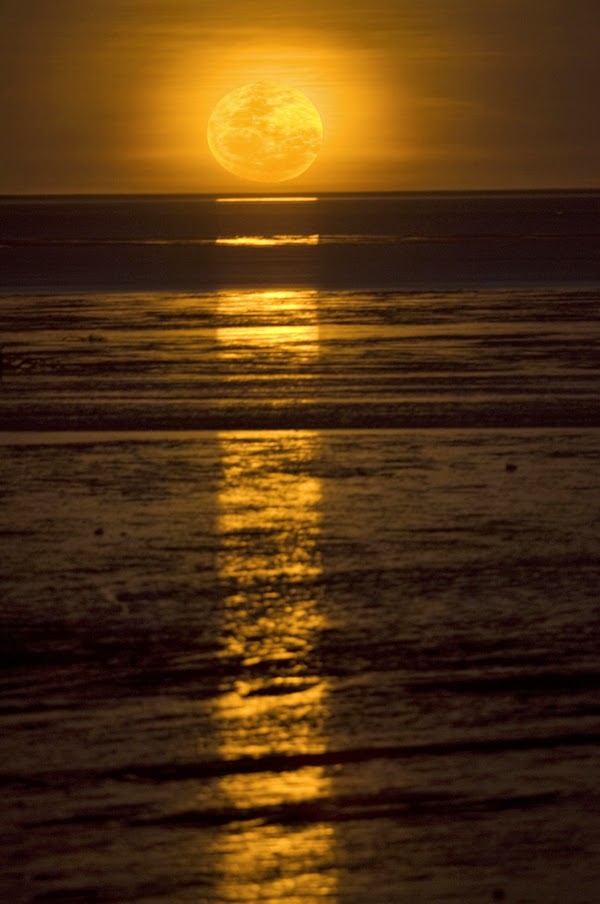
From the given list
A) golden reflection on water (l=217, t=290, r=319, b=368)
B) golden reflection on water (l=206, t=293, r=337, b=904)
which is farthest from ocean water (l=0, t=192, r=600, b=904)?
golden reflection on water (l=217, t=290, r=319, b=368)

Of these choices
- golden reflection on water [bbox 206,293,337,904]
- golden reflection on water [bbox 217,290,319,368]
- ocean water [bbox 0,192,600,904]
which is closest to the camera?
golden reflection on water [bbox 206,293,337,904]

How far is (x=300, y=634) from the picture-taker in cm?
670

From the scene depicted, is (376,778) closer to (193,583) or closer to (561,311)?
(193,583)

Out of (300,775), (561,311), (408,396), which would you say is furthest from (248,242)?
(300,775)

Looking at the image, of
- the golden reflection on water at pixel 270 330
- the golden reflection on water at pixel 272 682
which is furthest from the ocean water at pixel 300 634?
the golden reflection on water at pixel 270 330

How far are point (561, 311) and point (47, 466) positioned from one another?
1346cm

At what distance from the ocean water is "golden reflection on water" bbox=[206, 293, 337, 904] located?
0.05 feet

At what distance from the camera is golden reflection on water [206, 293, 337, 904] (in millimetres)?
4414

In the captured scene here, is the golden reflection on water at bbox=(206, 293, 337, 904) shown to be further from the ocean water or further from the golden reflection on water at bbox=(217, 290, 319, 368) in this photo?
the golden reflection on water at bbox=(217, 290, 319, 368)

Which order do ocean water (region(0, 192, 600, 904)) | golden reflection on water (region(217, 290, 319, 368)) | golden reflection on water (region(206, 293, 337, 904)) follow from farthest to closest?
golden reflection on water (region(217, 290, 319, 368)) → ocean water (region(0, 192, 600, 904)) → golden reflection on water (region(206, 293, 337, 904))

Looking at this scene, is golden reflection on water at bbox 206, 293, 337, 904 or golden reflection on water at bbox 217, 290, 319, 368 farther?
golden reflection on water at bbox 217, 290, 319, 368

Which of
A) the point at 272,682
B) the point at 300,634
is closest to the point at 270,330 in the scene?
the point at 300,634

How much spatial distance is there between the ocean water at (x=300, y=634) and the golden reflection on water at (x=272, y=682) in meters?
0.01

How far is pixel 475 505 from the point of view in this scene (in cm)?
930
